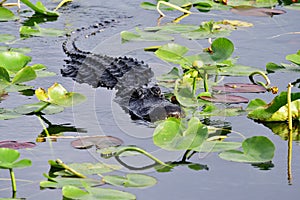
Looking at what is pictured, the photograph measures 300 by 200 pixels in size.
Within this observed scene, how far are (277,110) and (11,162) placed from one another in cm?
169

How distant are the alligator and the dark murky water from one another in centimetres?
9

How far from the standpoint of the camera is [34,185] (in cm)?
359

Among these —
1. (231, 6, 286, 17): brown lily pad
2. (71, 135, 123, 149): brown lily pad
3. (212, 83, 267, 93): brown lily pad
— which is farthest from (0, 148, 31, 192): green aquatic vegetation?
(231, 6, 286, 17): brown lily pad

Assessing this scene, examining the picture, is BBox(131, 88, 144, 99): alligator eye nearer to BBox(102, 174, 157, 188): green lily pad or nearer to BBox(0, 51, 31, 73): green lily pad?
BBox(0, 51, 31, 73): green lily pad

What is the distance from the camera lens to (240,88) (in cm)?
495

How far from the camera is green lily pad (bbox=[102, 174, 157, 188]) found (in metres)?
3.48

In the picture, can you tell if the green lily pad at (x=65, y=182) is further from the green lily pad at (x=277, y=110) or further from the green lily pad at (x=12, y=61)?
the green lily pad at (x=12, y=61)

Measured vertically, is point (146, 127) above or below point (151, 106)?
below

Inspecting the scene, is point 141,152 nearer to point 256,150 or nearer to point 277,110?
point 256,150

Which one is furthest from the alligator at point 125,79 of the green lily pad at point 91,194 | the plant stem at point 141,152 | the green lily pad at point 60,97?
the green lily pad at point 91,194

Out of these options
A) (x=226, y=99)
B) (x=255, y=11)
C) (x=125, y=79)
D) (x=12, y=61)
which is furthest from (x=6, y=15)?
(x=226, y=99)

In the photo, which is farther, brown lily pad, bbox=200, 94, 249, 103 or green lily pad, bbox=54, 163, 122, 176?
brown lily pad, bbox=200, 94, 249, 103

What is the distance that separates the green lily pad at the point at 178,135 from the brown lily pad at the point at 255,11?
3030 millimetres

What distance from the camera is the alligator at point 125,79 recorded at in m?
4.65
